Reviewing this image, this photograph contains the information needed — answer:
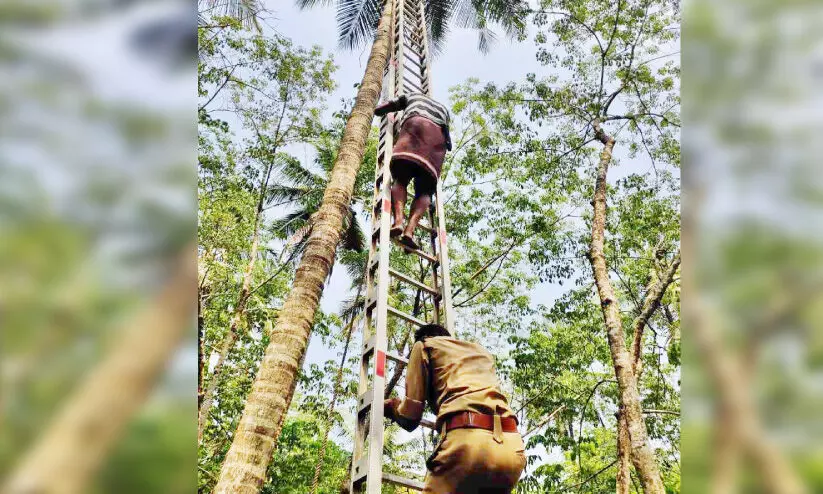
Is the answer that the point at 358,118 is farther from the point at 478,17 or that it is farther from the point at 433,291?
the point at 478,17

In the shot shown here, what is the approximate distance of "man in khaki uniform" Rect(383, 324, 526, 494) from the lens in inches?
101

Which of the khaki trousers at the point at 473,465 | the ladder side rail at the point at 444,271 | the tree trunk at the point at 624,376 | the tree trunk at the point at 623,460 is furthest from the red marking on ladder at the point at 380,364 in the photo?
the tree trunk at the point at 623,460

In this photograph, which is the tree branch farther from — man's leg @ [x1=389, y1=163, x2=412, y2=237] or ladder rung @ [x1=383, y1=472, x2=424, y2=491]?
ladder rung @ [x1=383, y1=472, x2=424, y2=491]

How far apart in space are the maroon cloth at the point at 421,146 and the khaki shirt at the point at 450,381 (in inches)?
65.0

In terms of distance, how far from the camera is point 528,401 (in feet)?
34.8

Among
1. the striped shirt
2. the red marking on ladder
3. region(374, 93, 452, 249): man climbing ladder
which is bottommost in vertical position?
the red marking on ladder

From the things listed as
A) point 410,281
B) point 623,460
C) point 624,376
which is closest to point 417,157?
point 410,281

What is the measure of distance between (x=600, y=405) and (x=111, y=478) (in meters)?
13.8


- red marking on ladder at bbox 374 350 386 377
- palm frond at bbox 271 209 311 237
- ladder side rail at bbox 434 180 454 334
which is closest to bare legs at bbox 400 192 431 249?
ladder side rail at bbox 434 180 454 334

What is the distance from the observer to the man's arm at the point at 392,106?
4.64 metres

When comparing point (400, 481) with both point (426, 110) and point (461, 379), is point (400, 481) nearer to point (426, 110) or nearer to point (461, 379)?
point (461, 379)

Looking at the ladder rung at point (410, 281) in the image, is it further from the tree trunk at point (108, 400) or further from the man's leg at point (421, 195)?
the tree trunk at point (108, 400)

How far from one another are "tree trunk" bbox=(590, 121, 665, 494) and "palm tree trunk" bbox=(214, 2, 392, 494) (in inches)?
139

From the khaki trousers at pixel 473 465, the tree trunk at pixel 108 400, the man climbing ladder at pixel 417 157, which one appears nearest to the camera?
the tree trunk at pixel 108 400
